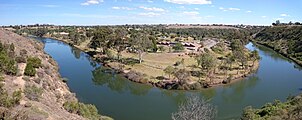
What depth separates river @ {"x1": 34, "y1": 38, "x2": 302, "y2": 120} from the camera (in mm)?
43781

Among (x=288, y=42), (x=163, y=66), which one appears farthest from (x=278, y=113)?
(x=288, y=42)

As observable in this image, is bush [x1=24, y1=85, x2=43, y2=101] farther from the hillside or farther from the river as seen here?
the hillside

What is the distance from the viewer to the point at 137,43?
7969 centimetres

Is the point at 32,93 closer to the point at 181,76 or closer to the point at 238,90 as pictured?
the point at 181,76

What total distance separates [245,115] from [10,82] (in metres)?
26.9

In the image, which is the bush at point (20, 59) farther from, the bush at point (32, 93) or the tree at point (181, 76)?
the tree at point (181, 76)

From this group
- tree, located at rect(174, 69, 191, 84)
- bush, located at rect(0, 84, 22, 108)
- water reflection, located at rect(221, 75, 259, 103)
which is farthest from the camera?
tree, located at rect(174, 69, 191, 84)

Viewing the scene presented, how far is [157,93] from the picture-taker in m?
54.1

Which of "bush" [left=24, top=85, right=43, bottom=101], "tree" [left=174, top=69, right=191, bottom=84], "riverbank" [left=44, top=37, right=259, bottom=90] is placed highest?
"bush" [left=24, top=85, right=43, bottom=101]

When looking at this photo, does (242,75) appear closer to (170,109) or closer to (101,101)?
(170,109)

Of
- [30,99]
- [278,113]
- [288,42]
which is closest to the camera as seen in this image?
[30,99]

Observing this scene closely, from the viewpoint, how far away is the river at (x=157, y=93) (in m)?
43.8

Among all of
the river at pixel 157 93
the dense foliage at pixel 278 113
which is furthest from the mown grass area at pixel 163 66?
the dense foliage at pixel 278 113

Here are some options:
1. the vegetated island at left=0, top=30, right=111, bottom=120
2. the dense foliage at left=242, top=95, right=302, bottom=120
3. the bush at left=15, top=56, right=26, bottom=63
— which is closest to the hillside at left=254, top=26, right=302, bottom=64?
the dense foliage at left=242, top=95, right=302, bottom=120
